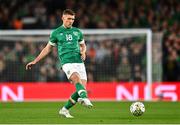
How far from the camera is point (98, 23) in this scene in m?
30.6

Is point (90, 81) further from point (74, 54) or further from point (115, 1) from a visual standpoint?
point (74, 54)

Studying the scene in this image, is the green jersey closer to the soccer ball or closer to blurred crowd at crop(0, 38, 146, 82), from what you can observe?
the soccer ball

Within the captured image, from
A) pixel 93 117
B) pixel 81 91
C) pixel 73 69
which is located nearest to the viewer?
pixel 81 91

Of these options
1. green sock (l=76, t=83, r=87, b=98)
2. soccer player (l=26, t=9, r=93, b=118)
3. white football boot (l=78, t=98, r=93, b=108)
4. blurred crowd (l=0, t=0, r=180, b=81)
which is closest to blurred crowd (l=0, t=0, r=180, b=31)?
blurred crowd (l=0, t=0, r=180, b=81)

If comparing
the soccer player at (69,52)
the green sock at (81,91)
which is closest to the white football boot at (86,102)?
the green sock at (81,91)

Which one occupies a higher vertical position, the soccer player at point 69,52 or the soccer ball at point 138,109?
the soccer player at point 69,52

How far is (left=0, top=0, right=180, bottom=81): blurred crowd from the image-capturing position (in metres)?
27.9

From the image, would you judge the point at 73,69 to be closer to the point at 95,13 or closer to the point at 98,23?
the point at 98,23

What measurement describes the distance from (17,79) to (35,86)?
2.49 ft

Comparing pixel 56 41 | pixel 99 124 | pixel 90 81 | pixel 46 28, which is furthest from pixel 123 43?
pixel 99 124

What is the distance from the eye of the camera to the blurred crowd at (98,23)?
27.9 m

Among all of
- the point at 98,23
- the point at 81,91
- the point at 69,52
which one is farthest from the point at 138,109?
the point at 98,23

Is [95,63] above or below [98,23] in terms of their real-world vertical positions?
below

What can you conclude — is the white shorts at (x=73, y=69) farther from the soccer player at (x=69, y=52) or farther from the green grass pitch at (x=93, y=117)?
the green grass pitch at (x=93, y=117)
